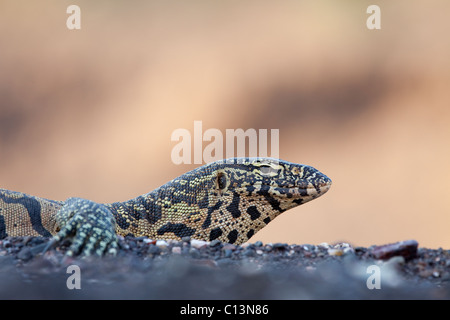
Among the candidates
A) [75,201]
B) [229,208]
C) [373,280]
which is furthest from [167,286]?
[229,208]

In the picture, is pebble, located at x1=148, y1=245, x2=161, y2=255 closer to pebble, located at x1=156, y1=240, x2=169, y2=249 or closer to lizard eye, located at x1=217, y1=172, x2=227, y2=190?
pebble, located at x1=156, y1=240, x2=169, y2=249

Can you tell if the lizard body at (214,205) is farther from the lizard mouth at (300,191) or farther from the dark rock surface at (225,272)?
the dark rock surface at (225,272)

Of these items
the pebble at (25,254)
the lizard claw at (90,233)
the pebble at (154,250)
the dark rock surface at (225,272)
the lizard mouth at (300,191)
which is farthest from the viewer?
the lizard mouth at (300,191)

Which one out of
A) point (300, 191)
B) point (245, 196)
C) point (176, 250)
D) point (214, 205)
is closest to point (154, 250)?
Result: point (176, 250)

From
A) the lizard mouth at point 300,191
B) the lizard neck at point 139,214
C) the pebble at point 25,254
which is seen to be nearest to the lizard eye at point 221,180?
the lizard mouth at point 300,191

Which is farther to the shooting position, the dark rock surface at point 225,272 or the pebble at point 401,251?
the pebble at point 401,251

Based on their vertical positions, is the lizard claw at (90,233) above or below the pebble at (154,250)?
above

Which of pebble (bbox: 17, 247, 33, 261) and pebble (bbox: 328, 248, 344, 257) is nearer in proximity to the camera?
pebble (bbox: 17, 247, 33, 261)

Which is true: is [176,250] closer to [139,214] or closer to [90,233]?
[90,233]

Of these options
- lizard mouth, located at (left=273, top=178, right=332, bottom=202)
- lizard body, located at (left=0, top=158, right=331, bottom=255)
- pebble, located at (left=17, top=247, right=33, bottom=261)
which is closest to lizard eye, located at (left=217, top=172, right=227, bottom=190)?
lizard body, located at (left=0, top=158, right=331, bottom=255)
